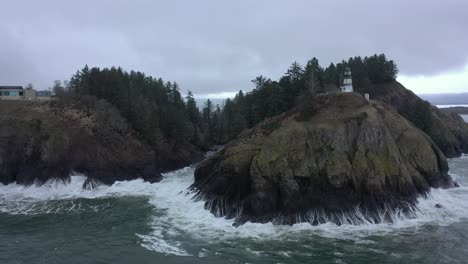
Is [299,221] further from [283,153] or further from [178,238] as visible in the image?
[178,238]

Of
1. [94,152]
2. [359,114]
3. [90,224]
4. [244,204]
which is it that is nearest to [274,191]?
[244,204]

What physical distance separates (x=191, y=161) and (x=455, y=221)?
152ft

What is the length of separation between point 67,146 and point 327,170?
3476cm

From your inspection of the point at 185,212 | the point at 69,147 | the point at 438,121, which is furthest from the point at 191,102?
the point at 185,212

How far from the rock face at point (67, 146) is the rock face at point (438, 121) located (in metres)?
49.8

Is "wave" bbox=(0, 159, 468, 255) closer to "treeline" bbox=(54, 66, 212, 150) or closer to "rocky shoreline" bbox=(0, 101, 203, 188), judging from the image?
"rocky shoreline" bbox=(0, 101, 203, 188)

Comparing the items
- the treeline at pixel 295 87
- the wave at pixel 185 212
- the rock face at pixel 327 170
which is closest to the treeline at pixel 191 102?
the treeline at pixel 295 87

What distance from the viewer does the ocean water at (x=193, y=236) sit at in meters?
27.5

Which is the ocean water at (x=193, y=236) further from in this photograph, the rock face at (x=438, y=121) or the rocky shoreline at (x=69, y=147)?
the rock face at (x=438, y=121)

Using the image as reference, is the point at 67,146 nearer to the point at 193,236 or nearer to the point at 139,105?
the point at 139,105

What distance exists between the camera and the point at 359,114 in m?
43.7

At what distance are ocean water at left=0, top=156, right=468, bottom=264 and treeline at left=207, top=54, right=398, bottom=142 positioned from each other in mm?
19240

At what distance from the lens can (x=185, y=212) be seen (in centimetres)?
3916

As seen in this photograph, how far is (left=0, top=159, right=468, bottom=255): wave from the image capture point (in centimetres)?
3175
